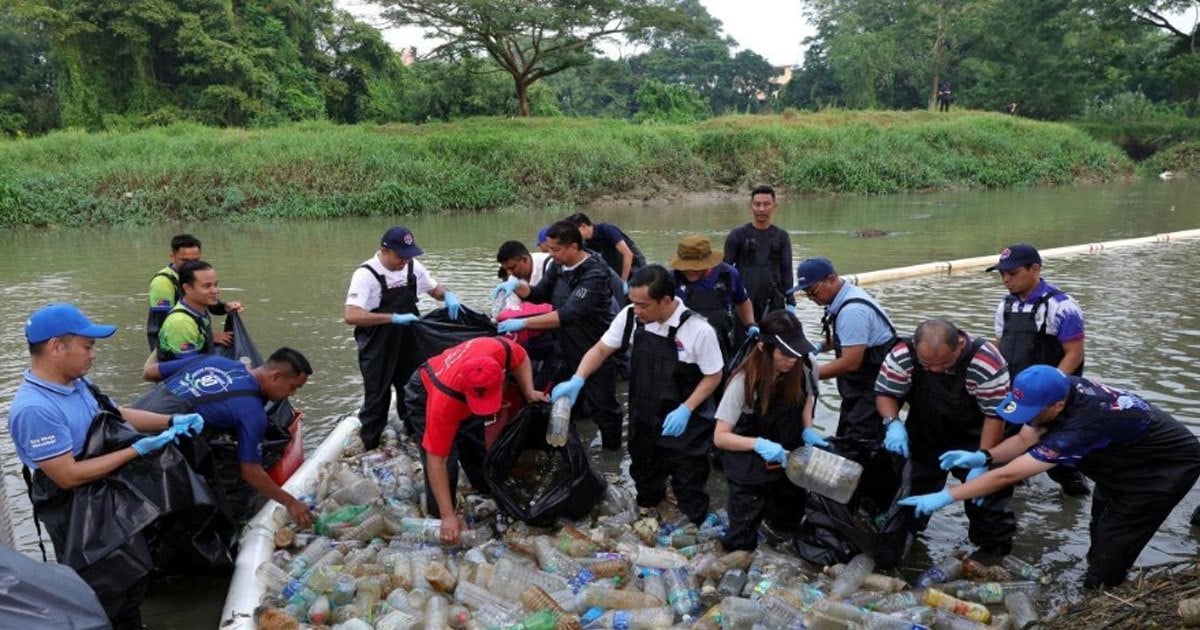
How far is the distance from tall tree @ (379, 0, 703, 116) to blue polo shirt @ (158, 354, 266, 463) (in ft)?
97.1

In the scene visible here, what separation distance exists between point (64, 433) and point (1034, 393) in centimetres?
418

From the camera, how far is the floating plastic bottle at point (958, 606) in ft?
12.7

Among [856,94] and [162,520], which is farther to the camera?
[856,94]

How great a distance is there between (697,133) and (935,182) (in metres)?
8.70

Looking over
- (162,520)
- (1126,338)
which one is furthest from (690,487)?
(1126,338)

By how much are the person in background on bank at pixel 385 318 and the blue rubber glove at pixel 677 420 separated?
2120mm

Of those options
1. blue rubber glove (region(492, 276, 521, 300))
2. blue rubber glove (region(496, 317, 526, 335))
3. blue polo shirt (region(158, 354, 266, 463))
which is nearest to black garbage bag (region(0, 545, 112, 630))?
blue polo shirt (region(158, 354, 266, 463))

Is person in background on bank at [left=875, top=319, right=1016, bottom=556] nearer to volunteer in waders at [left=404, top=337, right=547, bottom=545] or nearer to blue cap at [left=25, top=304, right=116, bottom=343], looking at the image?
volunteer in waders at [left=404, top=337, right=547, bottom=545]

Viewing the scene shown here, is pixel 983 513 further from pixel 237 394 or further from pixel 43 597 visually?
pixel 43 597

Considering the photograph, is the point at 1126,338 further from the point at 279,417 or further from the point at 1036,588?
the point at 279,417


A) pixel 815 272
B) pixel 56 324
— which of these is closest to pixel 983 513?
pixel 815 272

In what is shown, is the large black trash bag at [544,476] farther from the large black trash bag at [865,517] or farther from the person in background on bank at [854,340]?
the person in background on bank at [854,340]

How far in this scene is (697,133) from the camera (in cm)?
3077

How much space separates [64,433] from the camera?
3.54m
